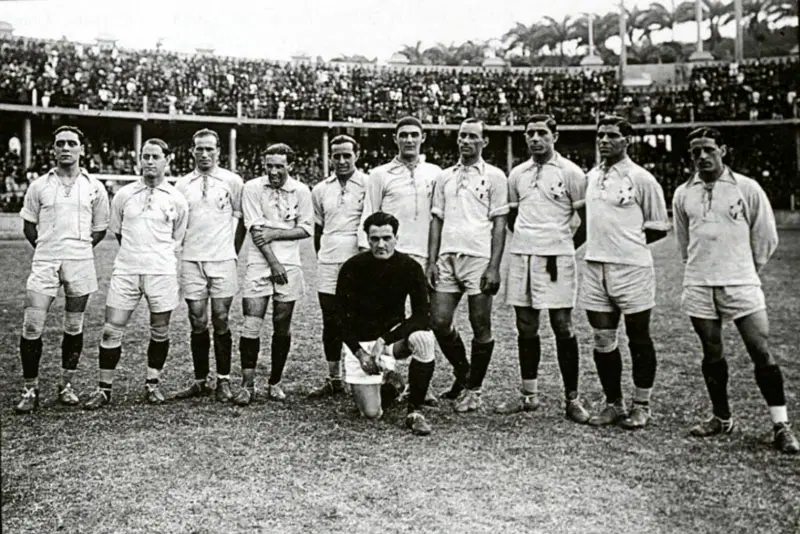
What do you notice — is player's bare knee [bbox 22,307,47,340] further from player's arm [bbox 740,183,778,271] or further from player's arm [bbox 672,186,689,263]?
player's arm [bbox 740,183,778,271]

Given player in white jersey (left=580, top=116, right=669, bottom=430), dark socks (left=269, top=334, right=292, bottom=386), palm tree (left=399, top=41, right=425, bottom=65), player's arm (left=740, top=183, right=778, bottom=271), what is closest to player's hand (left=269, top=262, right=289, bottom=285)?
dark socks (left=269, top=334, right=292, bottom=386)

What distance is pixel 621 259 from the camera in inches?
210

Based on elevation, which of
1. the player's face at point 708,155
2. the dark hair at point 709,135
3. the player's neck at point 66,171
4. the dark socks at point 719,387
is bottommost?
the dark socks at point 719,387

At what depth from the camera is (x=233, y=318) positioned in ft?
33.7

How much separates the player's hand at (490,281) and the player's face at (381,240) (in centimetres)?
74

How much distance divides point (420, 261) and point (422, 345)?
843 mm

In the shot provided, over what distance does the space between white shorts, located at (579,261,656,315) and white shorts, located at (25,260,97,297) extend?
3.74m

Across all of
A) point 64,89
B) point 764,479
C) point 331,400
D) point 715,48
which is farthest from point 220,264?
point 715,48

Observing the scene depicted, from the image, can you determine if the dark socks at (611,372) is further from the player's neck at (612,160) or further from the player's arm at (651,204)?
the player's neck at (612,160)

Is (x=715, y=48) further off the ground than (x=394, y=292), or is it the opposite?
(x=715, y=48)

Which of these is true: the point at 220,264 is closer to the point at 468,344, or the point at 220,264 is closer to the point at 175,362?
the point at 175,362

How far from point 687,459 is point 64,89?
29.2 meters

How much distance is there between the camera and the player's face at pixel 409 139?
598 cm

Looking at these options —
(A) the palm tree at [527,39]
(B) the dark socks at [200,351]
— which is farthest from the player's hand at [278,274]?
(A) the palm tree at [527,39]
